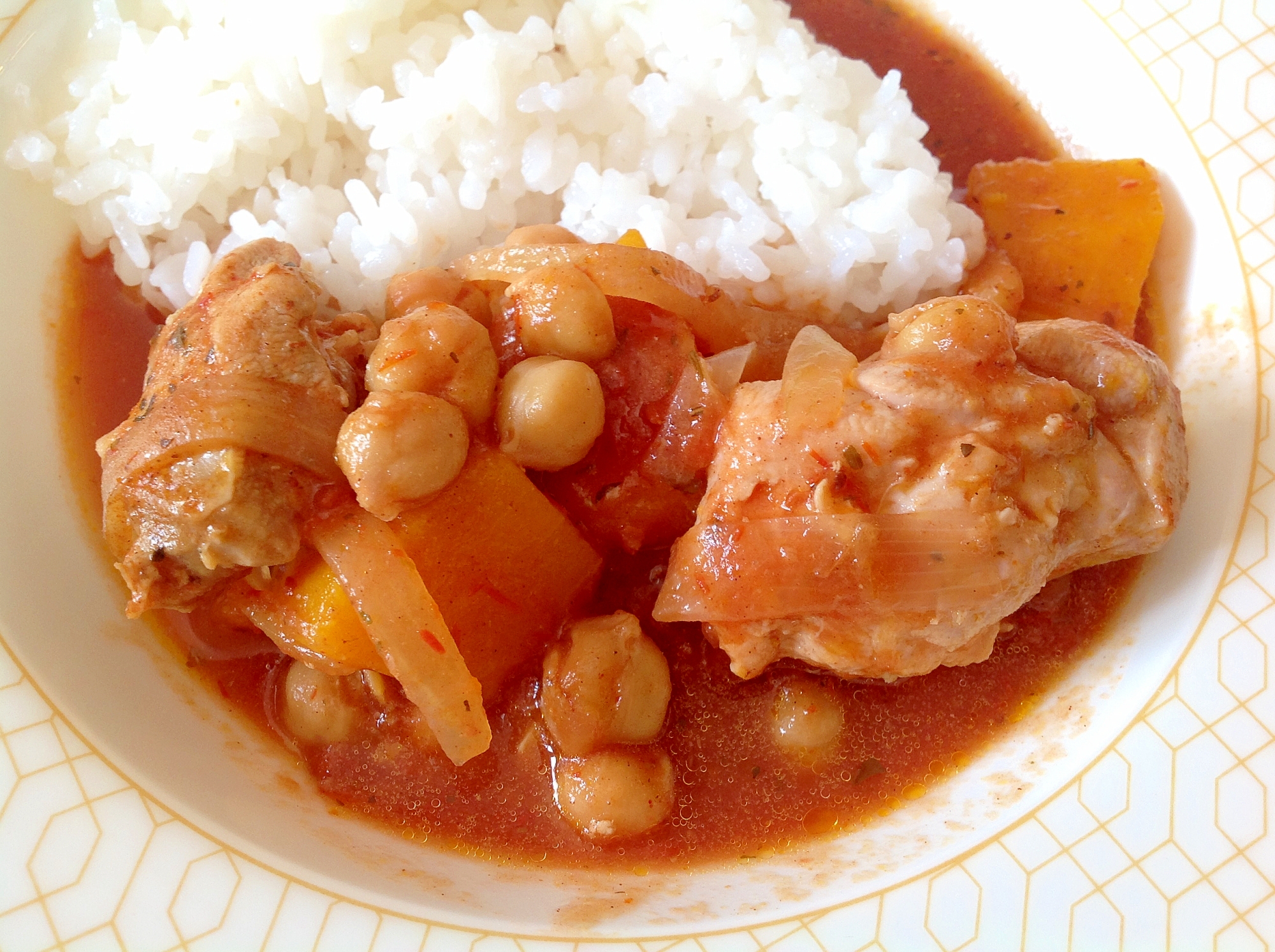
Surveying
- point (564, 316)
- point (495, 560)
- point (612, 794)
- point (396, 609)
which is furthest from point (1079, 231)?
point (396, 609)

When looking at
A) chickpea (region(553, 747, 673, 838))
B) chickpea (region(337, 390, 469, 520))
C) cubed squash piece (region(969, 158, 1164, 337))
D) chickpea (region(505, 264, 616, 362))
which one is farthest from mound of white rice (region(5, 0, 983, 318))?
chickpea (region(553, 747, 673, 838))

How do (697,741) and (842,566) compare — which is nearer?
(842,566)

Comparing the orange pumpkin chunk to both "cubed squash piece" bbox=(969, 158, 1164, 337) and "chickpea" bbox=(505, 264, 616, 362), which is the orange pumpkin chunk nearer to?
"chickpea" bbox=(505, 264, 616, 362)

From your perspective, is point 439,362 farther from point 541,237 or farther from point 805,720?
point 805,720

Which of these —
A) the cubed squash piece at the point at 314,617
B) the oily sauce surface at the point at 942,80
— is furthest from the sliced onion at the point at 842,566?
the oily sauce surface at the point at 942,80

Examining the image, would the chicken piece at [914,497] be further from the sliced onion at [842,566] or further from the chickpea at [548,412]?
the chickpea at [548,412]
